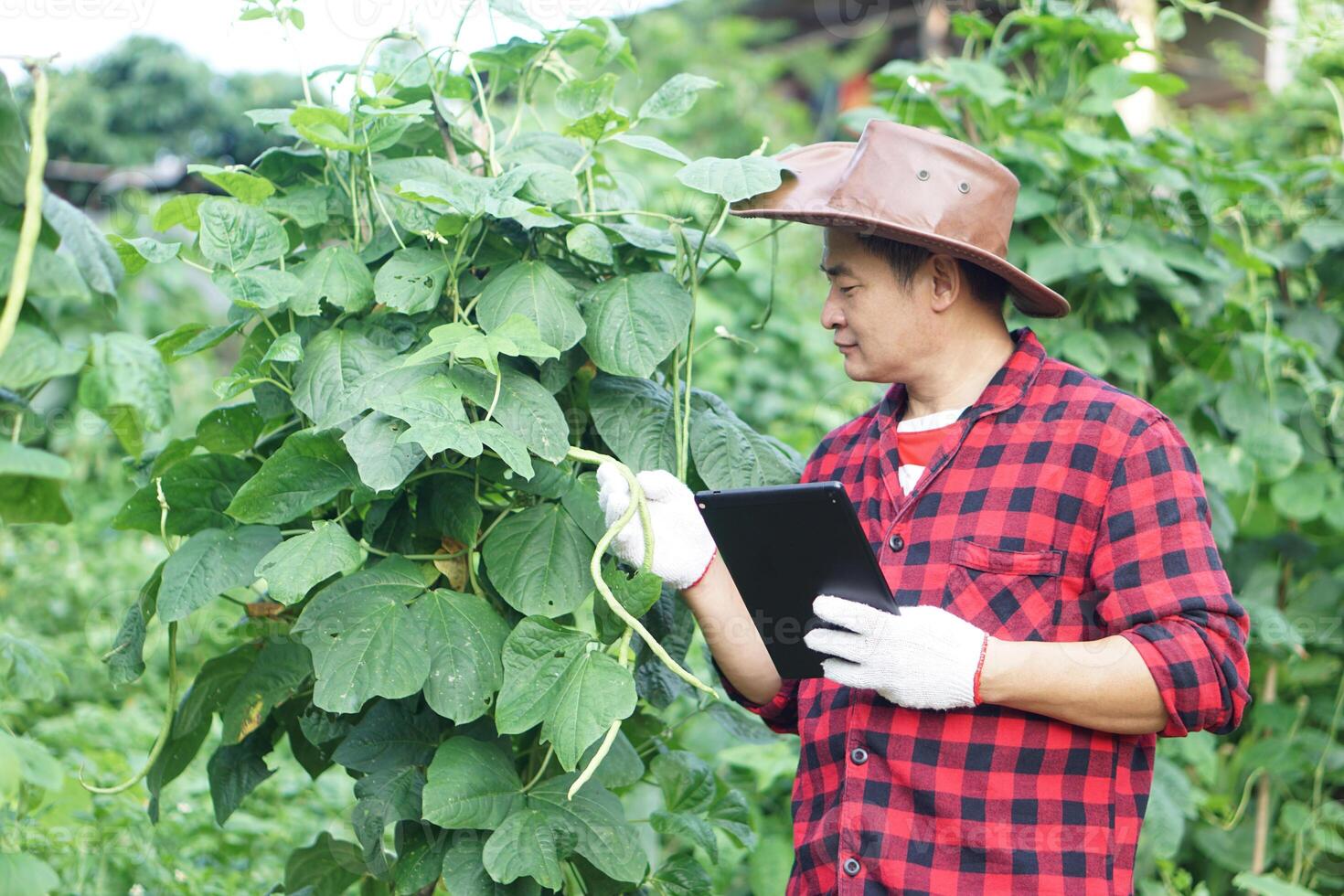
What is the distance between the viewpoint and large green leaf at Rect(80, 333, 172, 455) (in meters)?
1.20

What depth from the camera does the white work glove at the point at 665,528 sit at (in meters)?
1.60

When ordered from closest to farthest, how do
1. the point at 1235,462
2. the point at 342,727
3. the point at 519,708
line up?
the point at 519,708
the point at 342,727
the point at 1235,462

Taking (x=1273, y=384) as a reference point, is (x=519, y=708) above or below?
above

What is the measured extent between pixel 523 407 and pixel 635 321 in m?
0.20

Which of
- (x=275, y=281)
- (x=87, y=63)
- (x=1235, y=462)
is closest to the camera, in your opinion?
(x=275, y=281)

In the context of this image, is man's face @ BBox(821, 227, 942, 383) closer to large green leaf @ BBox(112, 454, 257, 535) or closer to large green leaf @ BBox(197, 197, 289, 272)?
large green leaf @ BBox(197, 197, 289, 272)

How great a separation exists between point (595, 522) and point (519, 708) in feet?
0.91

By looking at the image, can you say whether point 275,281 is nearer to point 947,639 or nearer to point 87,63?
point 947,639

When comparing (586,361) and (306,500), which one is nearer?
(306,500)

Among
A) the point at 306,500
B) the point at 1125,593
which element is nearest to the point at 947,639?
the point at 1125,593

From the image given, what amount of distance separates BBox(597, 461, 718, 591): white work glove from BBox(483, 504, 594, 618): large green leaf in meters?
0.05

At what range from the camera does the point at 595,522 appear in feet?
5.36

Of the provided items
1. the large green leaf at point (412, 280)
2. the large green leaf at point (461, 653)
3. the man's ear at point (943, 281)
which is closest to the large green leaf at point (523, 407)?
the large green leaf at point (412, 280)

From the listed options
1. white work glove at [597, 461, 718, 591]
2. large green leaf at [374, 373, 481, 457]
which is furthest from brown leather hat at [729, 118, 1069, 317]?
large green leaf at [374, 373, 481, 457]
